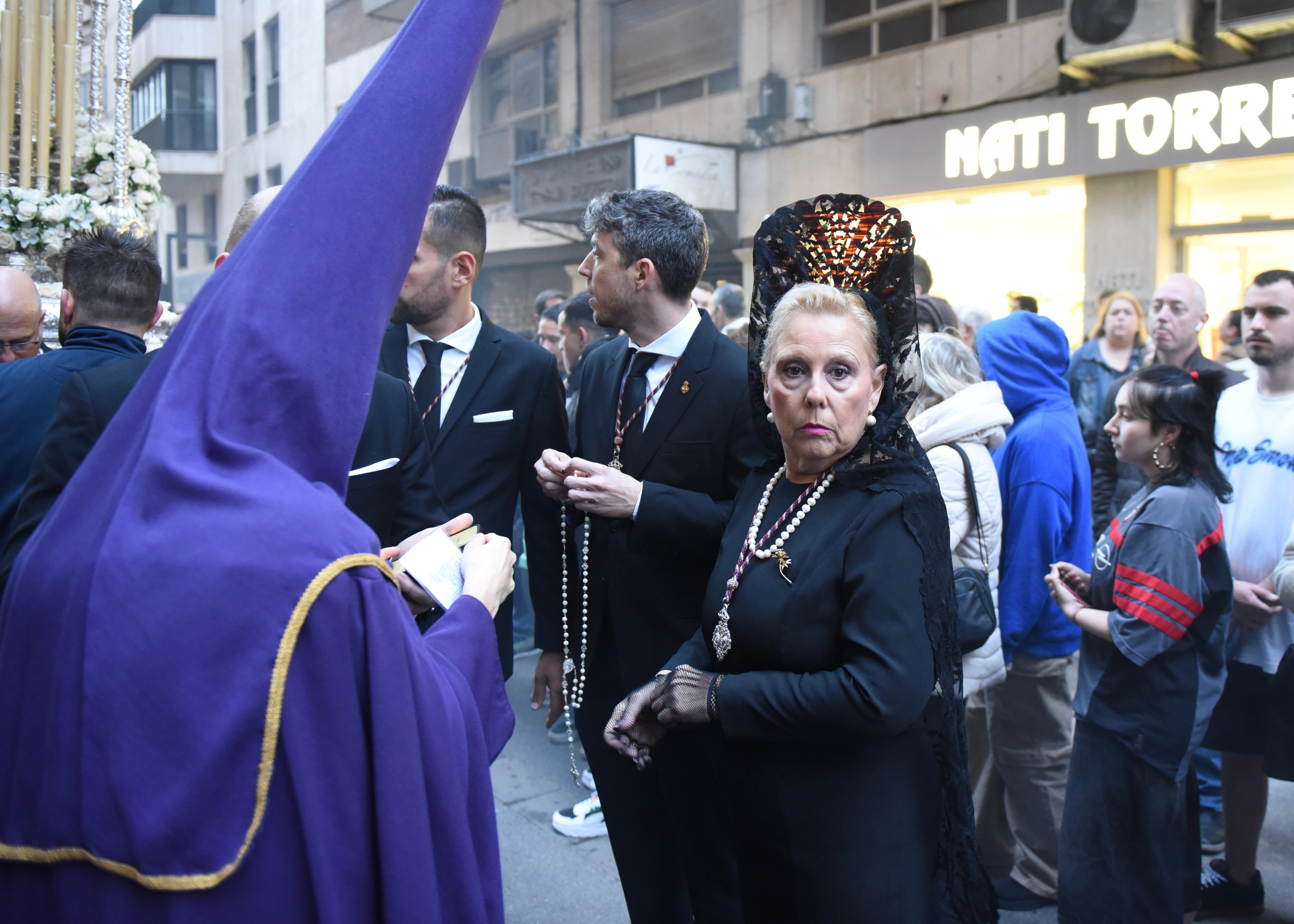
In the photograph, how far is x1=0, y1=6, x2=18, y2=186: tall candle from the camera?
158 inches

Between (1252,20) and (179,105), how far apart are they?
9861 millimetres

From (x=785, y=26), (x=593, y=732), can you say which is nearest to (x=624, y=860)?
(x=593, y=732)

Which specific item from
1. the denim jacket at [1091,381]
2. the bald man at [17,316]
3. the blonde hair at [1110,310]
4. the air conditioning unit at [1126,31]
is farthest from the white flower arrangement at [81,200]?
the air conditioning unit at [1126,31]

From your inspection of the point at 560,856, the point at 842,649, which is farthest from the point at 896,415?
the point at 560,856

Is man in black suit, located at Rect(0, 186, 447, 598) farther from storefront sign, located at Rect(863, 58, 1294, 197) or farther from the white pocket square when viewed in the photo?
storefront sign, located at Rect(863, 58, 1294, 197)

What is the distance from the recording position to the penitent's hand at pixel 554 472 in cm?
269

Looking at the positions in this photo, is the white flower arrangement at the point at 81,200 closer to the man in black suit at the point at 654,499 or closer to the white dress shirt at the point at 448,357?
the white dress shirt at the point at 448,357

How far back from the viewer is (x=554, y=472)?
2729mm

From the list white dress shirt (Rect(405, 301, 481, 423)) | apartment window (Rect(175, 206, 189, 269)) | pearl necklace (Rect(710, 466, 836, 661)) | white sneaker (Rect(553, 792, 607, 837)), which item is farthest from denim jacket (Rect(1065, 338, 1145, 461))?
apartment window (Rect(175, 206, 189, 269))

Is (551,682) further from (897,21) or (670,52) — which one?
(670,52)

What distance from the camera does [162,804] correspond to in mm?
1030

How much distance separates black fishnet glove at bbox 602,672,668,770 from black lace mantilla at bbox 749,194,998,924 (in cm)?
56

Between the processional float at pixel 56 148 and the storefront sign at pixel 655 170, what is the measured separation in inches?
330

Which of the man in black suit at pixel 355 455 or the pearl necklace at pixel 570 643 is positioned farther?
the pearl necklace at pixel 570 643
